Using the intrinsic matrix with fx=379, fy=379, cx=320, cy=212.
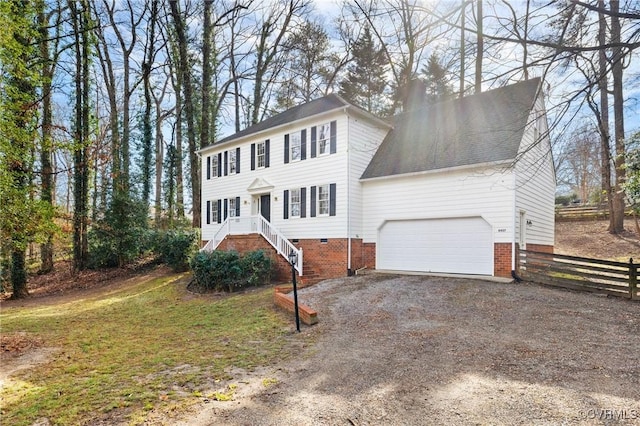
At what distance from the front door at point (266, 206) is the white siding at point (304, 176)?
41 cm

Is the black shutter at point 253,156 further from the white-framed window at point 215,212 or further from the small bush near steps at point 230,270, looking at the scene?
the small bush near steps at point 230,270

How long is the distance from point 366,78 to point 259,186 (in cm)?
1417

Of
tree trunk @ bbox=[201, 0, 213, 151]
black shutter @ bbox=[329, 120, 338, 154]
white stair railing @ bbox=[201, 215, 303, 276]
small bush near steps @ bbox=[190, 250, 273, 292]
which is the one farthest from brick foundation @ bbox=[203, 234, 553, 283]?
tree trunk @ bbox=[201, 0, 213, 151]

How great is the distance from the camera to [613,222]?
59.4 ft

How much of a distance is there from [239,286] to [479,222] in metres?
8.05

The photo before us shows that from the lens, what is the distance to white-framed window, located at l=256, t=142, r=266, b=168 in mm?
16719

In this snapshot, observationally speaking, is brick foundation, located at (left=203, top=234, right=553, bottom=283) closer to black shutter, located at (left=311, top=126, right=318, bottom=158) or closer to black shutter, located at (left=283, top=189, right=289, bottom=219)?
black shutter, located at (left=283, top=189, right=289, bottom=219)

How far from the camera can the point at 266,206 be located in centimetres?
1664

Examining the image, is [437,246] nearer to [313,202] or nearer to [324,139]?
[313,202]

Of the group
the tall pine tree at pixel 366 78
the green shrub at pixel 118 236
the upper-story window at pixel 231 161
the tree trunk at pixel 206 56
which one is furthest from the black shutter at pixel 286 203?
the tall pine tree at pixel 366 78

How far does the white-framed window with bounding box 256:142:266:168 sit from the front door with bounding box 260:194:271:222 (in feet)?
4.67

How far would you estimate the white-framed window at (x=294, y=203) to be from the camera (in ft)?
49.7

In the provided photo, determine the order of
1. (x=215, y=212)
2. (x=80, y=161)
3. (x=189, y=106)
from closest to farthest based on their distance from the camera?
(x=80, y=161) → (x=215, y=212) → (x=189, y=106)

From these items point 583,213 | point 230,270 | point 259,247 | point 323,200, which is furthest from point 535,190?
point 583,213
